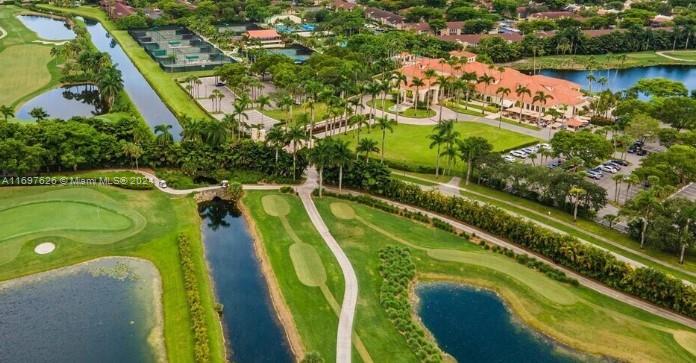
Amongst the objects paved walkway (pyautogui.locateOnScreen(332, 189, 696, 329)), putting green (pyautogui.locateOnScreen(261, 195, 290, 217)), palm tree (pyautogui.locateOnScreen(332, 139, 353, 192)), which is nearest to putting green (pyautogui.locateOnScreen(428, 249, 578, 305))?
paved walkway (pyautogui.locateOnScreen(332, 189, 696, 329))

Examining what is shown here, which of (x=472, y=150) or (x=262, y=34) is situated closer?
(x=472, y=150)

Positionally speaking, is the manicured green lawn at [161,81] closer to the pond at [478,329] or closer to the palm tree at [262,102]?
the palm tree at [262,102]

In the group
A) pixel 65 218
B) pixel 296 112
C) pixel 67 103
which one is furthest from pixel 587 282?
pixel 67 103

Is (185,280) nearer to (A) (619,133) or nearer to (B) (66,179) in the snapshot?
(B) (66,179)

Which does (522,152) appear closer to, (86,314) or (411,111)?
(411,111)

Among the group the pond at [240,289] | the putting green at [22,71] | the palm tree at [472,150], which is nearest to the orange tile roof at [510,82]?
the palm tree at [472,150]

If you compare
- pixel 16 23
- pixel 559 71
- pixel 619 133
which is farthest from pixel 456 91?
pixel 16 23
